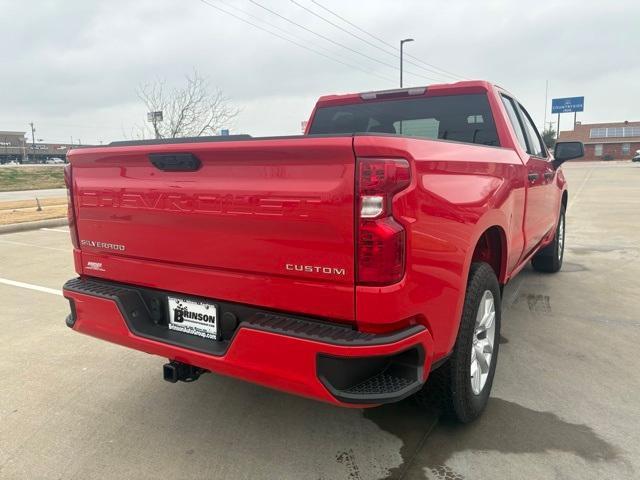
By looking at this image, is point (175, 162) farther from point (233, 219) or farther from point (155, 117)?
point (155, 117)

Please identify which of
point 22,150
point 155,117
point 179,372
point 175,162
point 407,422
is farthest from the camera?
point 22,150

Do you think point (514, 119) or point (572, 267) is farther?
point (572, 267)

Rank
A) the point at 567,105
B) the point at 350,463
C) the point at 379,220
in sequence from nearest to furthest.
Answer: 1. the point at 379,220
2. the point at 350,463
3. the point at 567,105

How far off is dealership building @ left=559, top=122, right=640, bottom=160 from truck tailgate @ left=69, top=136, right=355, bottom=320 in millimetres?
78675

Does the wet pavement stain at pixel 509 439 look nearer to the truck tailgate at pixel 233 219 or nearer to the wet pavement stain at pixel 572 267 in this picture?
the truck tailgate at pixel 233 219

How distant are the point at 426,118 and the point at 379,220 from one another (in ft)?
7.76

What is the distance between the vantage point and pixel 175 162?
234 cm

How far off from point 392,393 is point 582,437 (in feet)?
4.28

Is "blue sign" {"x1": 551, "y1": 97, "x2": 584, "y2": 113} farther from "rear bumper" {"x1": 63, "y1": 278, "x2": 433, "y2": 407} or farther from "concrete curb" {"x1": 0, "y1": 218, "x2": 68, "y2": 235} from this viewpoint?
"rear bumper" {"x1": 63, "y1": 278, "x2": 433, "y2": 407}

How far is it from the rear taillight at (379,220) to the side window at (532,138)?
107 inches

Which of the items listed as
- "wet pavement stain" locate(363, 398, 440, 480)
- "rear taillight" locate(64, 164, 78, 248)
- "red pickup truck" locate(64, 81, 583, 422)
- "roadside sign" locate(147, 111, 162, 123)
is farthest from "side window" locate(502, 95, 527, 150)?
"roadside sign" locate(147, 111, 162, 123)

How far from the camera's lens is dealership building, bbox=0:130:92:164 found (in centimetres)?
8944

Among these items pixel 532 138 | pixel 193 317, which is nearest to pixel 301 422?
pixel 193 317

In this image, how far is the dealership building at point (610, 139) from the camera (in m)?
74.0
